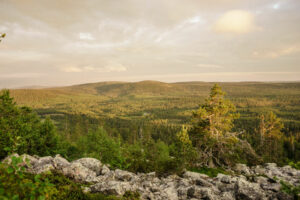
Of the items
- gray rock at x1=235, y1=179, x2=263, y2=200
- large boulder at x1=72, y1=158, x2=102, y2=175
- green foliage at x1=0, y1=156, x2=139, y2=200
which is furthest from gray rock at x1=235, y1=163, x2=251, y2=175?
green foliage at x1=0, y1=156, x2=139, y2=200

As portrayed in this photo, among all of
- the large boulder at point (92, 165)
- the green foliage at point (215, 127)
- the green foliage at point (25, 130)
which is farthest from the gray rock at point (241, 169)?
the green foliage at point (25, 130)

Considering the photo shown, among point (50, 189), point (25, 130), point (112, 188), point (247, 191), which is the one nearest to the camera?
point (50, 189)

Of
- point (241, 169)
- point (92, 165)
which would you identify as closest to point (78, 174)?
point (92, 165)

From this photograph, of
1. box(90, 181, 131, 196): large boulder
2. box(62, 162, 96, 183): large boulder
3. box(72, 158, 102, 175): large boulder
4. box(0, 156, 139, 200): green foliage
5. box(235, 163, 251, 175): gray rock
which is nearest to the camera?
box(0, 156, 139, 200): green foliage

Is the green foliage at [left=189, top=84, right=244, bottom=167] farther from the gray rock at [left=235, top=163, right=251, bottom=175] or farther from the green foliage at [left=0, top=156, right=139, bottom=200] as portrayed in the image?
the green foliage at [left=0, top=156, right=139, bottom=200]

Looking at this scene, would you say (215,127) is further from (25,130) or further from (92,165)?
(25,130)

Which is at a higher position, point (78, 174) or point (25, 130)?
point (25, 130)

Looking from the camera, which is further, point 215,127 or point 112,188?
point 215,127

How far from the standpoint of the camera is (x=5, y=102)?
2736 centimetres

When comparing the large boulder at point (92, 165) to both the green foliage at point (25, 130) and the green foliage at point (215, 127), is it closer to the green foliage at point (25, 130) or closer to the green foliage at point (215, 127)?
the green foliage at point (25, 130)

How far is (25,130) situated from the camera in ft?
87.9

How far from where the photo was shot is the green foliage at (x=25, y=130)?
24.2 metres

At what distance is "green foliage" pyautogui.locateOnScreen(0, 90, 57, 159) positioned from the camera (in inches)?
951

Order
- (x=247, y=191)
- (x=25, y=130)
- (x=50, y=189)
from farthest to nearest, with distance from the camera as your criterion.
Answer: (x=25, y=130) < (x=247, y=191) < (x=50, y=189)
